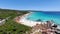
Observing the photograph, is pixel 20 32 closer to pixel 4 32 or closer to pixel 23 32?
pixel 23 32

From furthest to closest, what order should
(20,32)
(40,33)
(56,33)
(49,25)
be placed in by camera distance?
(49,25), (20,32), (56,33), (40,33)

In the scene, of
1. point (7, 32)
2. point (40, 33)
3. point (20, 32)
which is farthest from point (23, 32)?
point (40, 33)

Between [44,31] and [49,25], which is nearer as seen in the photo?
[44,31]

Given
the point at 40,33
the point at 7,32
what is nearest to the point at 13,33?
the point at 7,32

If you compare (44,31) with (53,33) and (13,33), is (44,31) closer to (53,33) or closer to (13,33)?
(53,33)

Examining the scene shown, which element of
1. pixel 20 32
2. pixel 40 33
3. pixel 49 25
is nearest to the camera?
pixel 40 33

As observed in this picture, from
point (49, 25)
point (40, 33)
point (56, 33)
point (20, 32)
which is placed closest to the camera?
point (40, 33)

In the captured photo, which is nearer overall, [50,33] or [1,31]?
[50,33]
